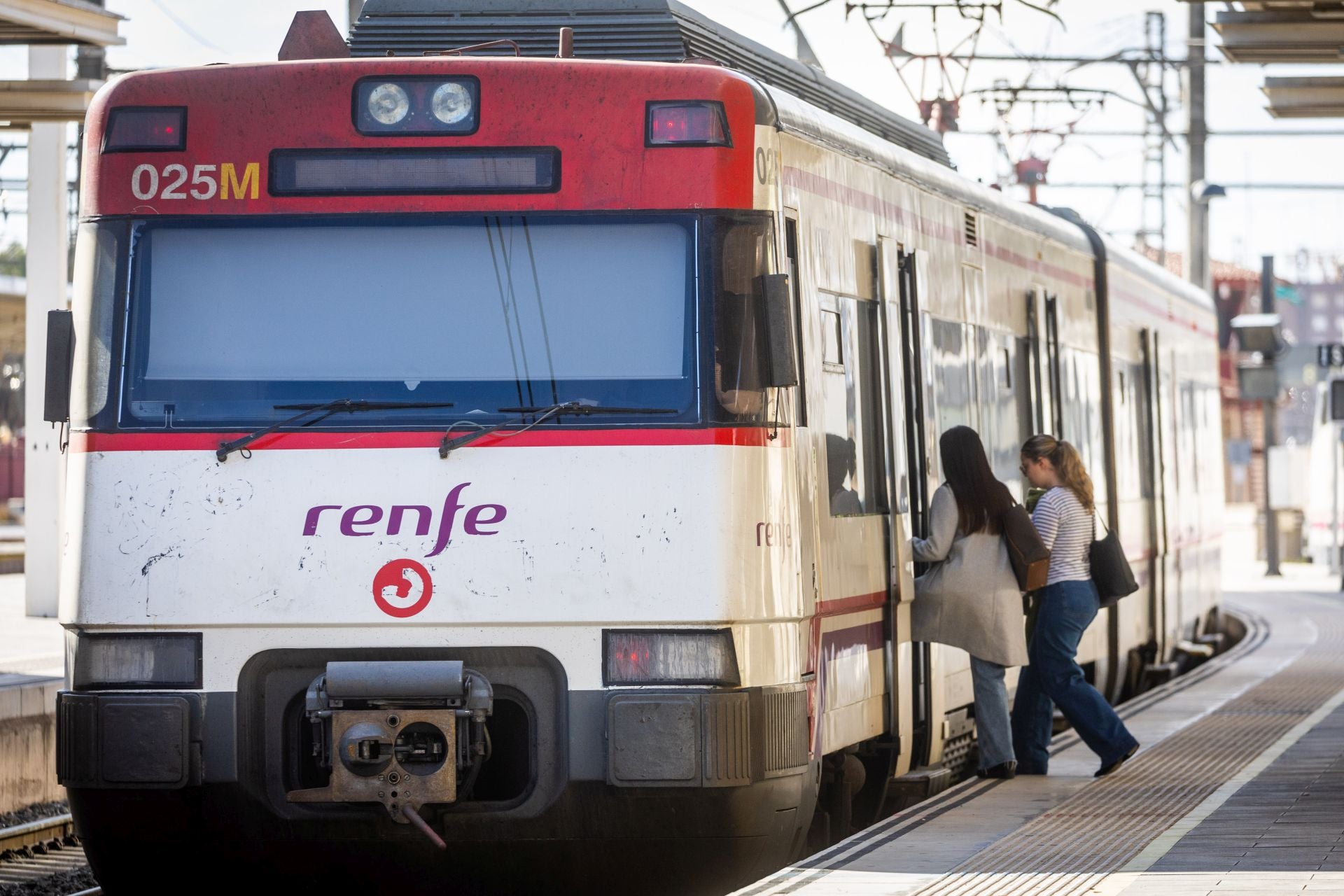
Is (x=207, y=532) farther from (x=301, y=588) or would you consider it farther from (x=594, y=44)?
(x=594, y=44)

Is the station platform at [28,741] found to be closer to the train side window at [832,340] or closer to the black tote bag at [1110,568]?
the train side window at [832,340]

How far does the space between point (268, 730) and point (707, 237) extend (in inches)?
83.2

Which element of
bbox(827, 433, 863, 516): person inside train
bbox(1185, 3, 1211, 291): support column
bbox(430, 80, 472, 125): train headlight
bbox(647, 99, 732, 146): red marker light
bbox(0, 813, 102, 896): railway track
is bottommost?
bbox(0, 813, 102, 896): railway track

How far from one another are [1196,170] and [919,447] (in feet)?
64.2

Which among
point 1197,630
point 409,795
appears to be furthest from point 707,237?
point 1197,630

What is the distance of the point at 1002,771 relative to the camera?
33.2ft

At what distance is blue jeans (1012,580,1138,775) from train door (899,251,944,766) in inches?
24.8

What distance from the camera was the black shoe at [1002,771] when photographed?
1009 centimetres

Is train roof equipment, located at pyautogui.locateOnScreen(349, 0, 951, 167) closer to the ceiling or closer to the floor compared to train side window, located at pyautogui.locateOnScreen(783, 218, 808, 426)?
closer to the ceiling

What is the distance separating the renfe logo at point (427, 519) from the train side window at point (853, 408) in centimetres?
157

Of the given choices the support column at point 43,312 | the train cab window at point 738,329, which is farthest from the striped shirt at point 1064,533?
the support column at point 43,312

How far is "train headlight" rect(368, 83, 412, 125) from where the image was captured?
750 centimetres

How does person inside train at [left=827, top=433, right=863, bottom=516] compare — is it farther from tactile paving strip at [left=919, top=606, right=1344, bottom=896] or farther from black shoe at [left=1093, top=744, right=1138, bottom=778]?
black shoe at [left=1093, top=744, right=1138, bottom=778]

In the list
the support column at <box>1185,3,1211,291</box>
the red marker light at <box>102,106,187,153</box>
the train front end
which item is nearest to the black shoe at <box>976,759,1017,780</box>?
the train front end
